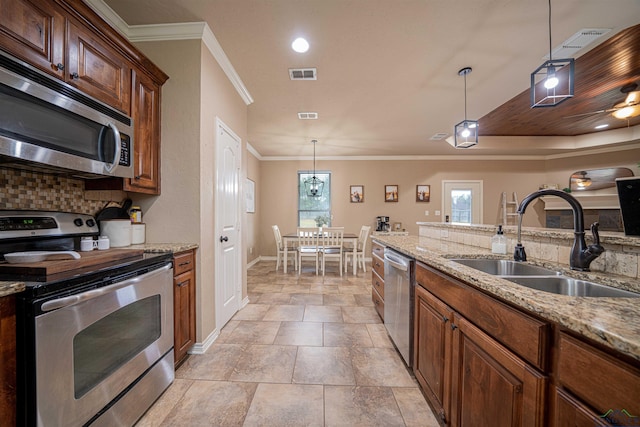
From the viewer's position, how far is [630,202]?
105 cm

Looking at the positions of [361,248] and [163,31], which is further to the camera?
[361,248]

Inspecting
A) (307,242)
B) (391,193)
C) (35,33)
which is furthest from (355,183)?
(35,33)

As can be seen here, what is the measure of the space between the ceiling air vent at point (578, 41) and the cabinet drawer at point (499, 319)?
96.1 inches

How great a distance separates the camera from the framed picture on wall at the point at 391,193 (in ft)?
20.4

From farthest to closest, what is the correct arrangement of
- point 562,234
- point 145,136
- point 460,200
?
point 460,200
point 145,136
point 562,234

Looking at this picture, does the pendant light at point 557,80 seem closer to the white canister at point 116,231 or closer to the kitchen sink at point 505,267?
the kitchen sink at point 505,267

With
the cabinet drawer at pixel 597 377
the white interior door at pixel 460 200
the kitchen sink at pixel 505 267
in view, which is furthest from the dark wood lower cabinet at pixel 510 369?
the white interior door at pixel 460 200

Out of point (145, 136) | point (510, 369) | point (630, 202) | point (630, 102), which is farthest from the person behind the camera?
point (630, 102)

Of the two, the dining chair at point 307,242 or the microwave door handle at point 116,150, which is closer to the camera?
the microwave door handle at point 116,150

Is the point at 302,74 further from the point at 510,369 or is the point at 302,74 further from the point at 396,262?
the point at 510,369

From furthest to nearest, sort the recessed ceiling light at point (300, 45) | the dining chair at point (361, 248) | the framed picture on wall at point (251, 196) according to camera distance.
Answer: the framed picture on wall at point (251, 196) → the dining chair at point (361, 248) → the recessed ceiling light at point (300, 45)

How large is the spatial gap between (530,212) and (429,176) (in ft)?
8.19

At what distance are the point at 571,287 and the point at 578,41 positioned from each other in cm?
236

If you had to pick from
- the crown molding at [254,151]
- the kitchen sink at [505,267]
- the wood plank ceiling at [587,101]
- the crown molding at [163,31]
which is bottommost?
the kitchen sink at [505,267]
